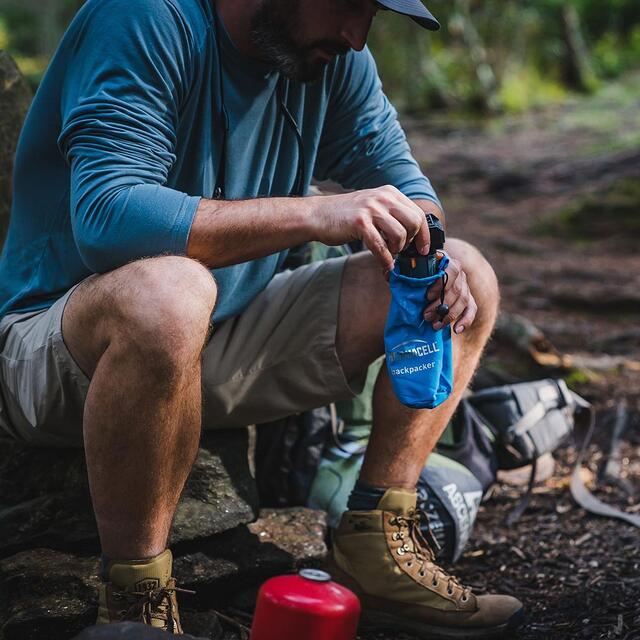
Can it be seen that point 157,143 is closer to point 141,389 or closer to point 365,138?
point 141,389

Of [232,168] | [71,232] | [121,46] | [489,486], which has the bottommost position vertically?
[489,486]

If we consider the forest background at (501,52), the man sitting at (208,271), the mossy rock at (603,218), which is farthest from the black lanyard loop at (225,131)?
the forest background at (501,52)

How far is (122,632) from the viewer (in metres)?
1.91

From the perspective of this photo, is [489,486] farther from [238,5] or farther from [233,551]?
[238,5]

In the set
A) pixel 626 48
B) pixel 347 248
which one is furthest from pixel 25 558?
pixel 626 48

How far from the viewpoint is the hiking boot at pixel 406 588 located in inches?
108

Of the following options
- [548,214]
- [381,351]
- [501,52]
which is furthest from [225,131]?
[501,52]

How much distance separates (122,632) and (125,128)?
124 centimetres

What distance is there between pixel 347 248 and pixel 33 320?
140 cm

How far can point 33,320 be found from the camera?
263 centimetres

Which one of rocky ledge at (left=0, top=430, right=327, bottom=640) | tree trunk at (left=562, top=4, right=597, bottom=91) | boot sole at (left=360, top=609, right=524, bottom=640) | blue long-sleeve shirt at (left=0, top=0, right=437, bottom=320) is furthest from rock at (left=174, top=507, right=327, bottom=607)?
tree trunk at (left=562, top=4, right=597, bottom=91)

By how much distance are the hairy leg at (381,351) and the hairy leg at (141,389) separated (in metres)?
0.74

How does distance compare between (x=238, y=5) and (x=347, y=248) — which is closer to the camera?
(x=238, y=5)

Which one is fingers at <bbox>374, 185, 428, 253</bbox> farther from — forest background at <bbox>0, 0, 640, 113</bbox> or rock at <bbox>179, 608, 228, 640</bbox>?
forest background at <bbox>0, 0, 640, 113</bbox>
